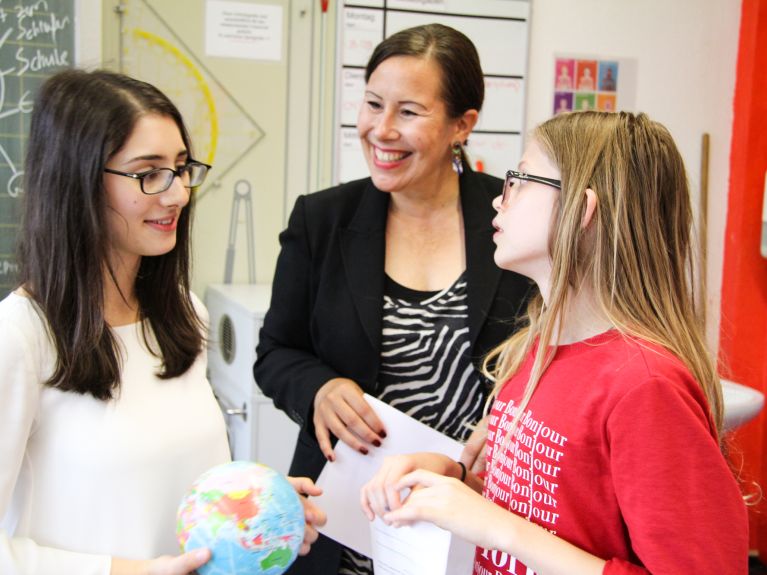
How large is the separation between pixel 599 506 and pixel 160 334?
746 mm

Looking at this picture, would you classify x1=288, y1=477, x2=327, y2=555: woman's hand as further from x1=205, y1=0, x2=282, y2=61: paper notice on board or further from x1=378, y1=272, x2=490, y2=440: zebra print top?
x1=205, y1=0, x2=282, y2=61: paper notice on board

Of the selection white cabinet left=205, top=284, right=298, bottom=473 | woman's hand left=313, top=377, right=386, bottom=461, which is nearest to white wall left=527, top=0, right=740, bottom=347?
white cabinet left=205, top=284, right=298, bottom=473

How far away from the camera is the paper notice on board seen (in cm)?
284

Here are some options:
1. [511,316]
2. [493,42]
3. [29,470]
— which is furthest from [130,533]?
[493,42]

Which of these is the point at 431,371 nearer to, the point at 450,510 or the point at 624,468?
the point at 450,510

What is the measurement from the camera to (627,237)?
1076 mm

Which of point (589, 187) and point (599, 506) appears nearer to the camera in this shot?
point (599, 506)

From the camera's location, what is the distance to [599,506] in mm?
999

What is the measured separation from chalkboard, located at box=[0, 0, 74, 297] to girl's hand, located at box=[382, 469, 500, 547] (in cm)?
174

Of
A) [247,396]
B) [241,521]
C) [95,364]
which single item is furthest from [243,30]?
[241,521]

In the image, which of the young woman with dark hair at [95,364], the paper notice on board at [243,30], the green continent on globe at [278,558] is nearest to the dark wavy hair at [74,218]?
the young woman with dark hair at [95,364]

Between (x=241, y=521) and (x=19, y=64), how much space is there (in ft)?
6.08

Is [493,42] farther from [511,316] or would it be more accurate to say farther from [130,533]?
[130,533]

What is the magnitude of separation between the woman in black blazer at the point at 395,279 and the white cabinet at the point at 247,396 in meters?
0.84
